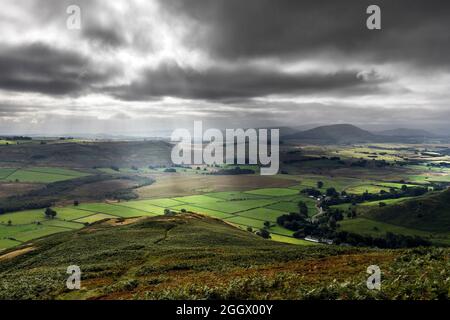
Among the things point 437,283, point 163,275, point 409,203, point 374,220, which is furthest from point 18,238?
point 409,203

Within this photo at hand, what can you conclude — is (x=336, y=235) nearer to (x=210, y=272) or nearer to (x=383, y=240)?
(x=383, y=240)

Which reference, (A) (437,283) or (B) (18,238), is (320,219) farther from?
(A) (437,283)

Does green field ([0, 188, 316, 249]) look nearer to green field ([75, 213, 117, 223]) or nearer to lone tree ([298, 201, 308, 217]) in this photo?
green field ([75, 213, 117, 223])

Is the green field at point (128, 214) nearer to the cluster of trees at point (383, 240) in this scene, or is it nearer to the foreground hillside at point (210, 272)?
the cluster of trees at point (383, 240)

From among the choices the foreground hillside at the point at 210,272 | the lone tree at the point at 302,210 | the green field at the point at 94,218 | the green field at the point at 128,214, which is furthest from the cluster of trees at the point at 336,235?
the green field at the point at 94,218

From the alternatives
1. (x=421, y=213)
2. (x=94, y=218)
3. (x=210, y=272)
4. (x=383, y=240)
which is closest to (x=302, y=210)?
(x=383, y=240)
